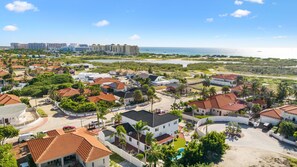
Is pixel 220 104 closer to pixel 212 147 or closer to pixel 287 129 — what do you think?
pixel 287 129

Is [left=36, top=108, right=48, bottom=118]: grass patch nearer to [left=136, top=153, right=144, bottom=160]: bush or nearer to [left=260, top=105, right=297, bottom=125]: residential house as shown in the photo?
[left=136, top=153, right=144, bottom=160]: bush

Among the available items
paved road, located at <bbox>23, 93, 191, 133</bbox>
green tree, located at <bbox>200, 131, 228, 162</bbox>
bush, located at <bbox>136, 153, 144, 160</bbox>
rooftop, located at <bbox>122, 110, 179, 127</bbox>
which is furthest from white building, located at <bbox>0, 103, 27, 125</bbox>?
green tree, located at <bbox>200, 131, 228, 162</bbox>

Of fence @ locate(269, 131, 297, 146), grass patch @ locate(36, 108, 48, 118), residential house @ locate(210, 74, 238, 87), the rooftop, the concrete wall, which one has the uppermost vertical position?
residential house @ locate(210, 74, 238, 87)

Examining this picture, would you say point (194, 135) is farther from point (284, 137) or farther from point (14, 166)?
point (14, 166)

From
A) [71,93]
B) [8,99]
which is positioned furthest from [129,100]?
[8,99]

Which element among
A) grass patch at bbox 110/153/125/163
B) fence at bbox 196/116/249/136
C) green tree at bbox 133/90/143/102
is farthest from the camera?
green tree at bbox 133/90/143/102

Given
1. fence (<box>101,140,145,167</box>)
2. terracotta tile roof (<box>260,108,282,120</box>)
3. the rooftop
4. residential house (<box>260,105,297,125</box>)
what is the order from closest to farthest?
fence (<box>101,140,145,167</box>)
the rooftop
residential house (<box>260,105,297,125</box>)
terracotta tile roof (<box>260,108,282,120</box>)

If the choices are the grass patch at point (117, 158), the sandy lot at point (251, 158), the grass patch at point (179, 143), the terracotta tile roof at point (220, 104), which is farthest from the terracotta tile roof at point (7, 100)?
the sandy lot at point (251, 158)

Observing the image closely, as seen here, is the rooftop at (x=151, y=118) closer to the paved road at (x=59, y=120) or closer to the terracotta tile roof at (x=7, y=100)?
the paved road at (x=59, y=120)
